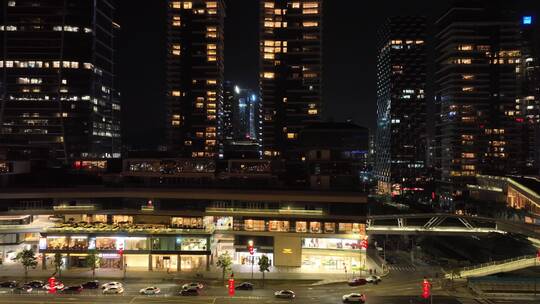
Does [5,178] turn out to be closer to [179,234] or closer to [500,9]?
[179,234]

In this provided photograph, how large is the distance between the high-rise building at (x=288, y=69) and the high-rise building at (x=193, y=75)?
20.7 meters

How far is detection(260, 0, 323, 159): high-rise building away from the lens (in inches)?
6137

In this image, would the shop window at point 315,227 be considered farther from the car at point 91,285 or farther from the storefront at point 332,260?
the car at point 91,285

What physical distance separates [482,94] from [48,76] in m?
149

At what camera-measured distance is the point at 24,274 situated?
2388 inches

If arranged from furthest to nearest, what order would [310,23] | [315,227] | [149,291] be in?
[310,23], [315,227], [149,291]

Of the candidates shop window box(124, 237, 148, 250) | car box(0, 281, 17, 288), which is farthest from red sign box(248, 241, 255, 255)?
car box(0, 281, 17, 288)

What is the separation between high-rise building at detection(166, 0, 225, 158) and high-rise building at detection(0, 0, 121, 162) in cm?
2896

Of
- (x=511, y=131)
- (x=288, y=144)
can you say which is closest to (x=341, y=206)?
(x=288, y=144)

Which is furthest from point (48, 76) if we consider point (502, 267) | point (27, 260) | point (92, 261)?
point (502, 267)

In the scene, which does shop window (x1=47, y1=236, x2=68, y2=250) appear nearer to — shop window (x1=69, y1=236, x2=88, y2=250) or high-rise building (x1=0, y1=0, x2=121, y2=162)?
shop window (x1=69, y1=236, x2=88, y2=250)

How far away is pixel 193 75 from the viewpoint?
554 ft

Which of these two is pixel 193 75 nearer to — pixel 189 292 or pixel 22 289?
pixel 22 289

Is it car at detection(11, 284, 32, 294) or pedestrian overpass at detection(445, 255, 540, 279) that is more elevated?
pedestrian overpass at detection(445, 255, 540, 279)
